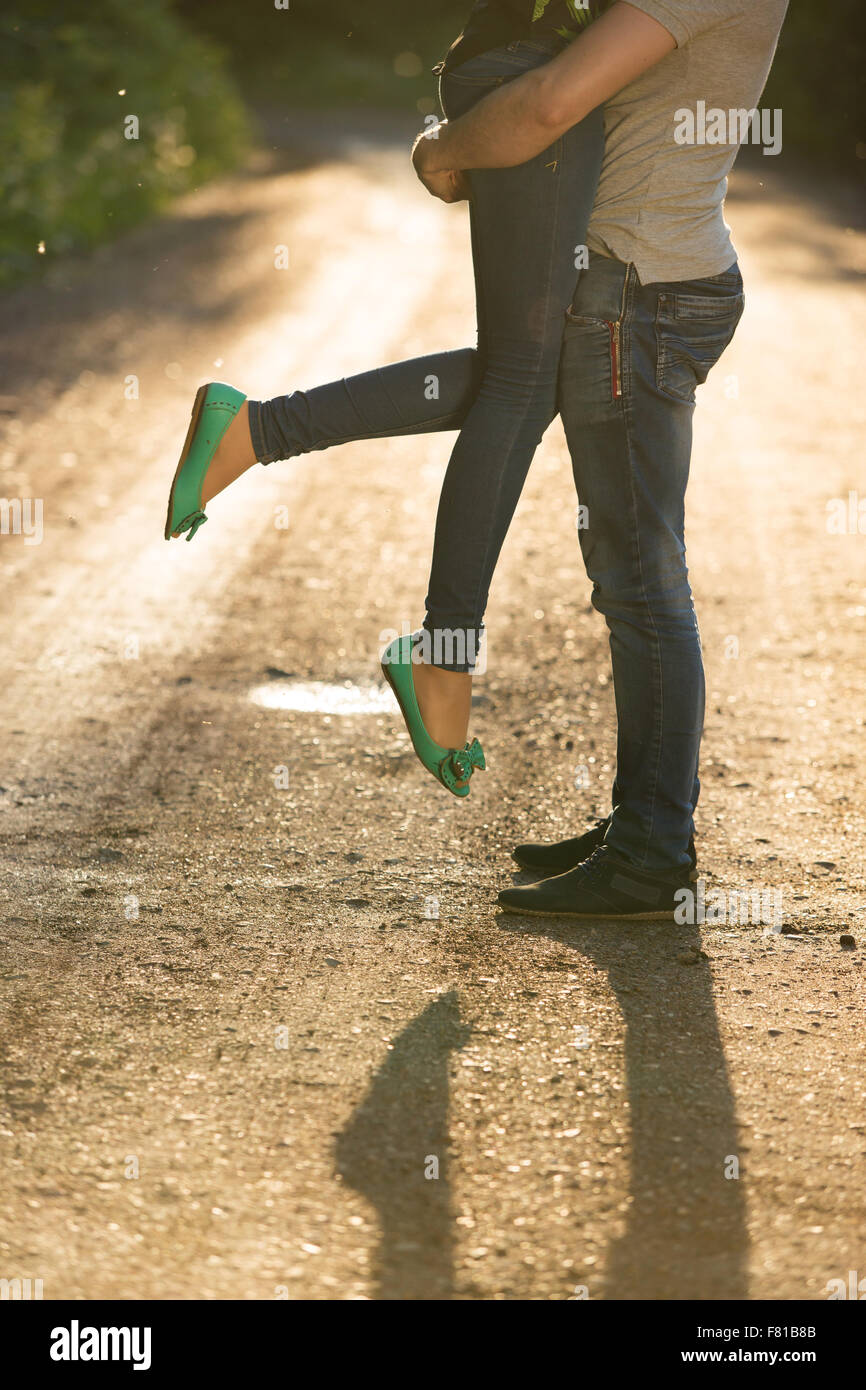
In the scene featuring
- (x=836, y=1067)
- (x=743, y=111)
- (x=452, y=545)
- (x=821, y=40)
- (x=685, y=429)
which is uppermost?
(x=821, y=40)

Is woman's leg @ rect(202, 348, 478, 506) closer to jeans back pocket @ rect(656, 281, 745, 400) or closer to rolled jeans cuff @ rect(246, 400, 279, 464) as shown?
rolled jeans cuff @ rect(246, 400, 279, 464)

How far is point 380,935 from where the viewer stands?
3145 millimetres

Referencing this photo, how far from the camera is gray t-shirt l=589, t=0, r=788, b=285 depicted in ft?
9.41

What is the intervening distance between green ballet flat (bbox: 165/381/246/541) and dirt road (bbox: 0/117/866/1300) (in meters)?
0.80

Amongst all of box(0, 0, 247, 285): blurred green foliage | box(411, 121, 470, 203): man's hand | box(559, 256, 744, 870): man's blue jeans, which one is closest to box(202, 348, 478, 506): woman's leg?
box(559, 256, 744, 870): man's blue jeans

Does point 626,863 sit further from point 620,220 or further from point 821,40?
point 821,40

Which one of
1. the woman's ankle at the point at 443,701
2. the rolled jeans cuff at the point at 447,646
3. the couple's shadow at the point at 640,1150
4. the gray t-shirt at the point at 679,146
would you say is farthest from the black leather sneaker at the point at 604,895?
the gray t-shirt at the point at 679,146

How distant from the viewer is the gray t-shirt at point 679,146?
287 cm

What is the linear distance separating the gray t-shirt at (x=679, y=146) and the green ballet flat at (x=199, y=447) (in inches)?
30.7
